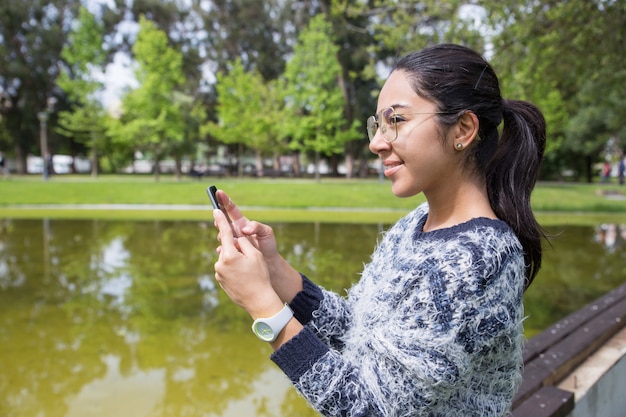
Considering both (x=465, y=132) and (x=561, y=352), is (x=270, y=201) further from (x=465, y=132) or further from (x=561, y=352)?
(x=465, y=132)

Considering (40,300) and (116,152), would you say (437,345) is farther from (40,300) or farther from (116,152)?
(116,152)

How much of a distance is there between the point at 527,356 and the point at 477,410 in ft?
5.11

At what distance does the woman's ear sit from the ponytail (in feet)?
0.33

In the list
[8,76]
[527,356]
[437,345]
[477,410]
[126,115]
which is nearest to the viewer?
[437,345]

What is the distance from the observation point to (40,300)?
5355mm

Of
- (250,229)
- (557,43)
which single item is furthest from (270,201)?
(250,229)

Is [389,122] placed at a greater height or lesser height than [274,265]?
greater

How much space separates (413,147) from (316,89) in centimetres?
2317

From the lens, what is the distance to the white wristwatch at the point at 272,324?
1036mm

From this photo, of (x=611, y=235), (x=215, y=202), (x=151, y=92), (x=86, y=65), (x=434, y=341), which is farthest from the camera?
(x=86, y=65)

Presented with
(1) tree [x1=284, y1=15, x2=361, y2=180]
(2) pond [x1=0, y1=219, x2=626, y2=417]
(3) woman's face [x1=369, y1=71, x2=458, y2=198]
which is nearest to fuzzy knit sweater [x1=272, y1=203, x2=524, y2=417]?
(3) woman's face [x1=369, y1=71, x2=458, y2=198]

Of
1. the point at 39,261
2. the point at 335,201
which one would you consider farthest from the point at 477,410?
the point at 335,201

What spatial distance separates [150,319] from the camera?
4.88 metres

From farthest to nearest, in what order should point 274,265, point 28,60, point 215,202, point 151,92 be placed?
point 28,60, point 151,92, point 274,265, point 215,202
